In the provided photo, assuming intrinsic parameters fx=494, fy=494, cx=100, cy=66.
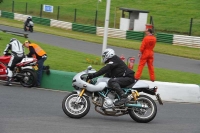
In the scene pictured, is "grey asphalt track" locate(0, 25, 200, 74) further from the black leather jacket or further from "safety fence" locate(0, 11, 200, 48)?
the black leather jacket

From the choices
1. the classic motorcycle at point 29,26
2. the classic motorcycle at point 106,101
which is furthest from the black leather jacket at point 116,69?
the classic motorcycle at point 29,26

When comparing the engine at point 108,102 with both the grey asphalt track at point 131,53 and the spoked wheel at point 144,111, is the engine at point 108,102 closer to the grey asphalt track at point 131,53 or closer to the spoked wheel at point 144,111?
the spoked wheel at point 144,111

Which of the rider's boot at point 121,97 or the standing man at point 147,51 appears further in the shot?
the standing man at point 147,51

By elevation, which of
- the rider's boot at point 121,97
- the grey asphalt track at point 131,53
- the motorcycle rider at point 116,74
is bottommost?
the grey asphalt track at point 131,53

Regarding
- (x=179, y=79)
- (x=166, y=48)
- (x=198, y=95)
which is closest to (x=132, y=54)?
(x=166, y=48)

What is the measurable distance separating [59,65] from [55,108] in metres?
5.94

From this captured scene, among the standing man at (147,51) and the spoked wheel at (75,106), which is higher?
the standing man at (147,51)

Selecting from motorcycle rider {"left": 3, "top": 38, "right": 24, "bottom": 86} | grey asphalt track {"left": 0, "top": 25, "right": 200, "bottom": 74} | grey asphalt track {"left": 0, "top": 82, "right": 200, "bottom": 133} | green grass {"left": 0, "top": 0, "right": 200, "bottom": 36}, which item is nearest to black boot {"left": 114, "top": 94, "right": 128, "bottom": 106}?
grey asphalt track {"left": 0, "top": 82, "right": 200, "bottom": 133}

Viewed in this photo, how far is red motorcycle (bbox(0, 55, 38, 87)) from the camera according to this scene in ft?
51.2

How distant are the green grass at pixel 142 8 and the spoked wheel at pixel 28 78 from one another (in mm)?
26171

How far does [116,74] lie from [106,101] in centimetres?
68

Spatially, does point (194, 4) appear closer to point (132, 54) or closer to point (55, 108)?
point (132, 54)

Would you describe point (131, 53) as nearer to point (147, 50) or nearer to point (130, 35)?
point (130, 35)

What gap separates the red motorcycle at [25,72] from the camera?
15.6 meters
